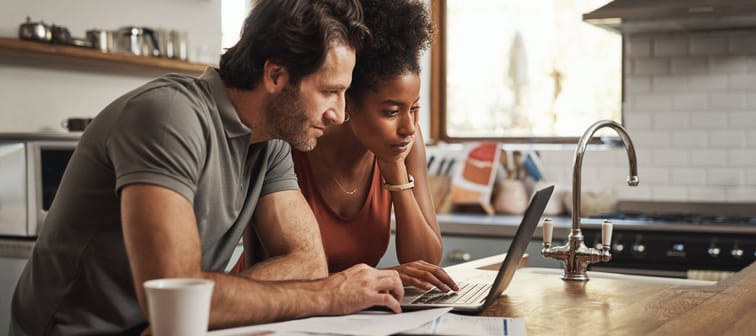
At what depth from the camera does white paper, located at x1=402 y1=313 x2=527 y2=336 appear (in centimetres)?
165

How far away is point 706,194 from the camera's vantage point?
4.58 metres

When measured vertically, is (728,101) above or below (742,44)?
below

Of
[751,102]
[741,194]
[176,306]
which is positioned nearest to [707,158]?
[741,194]

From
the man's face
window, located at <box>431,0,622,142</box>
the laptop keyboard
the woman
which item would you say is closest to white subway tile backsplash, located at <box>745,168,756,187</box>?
window, located at <box>431,0,622,142</box>

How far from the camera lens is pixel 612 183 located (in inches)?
188

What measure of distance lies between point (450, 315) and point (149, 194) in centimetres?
63

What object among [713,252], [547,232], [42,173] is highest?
[42,173]

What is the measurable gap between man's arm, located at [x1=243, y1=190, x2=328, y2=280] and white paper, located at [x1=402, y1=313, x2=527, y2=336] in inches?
15.6

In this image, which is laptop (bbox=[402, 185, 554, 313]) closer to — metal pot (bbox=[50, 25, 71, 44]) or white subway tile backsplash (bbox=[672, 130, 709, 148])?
metal pot (bbox=[50, 25, 71, 44])

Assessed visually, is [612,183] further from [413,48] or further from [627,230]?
[413,48]

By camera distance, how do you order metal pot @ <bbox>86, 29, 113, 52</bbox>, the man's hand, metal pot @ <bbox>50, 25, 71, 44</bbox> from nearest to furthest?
the man's hand, metal pot @ <bbox>50, 25, 71, 44</bbox>, metal pot @ <bbox>86, 29, 113, 52</bbox>

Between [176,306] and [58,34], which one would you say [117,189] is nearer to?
[176,306]

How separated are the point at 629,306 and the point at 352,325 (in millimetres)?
704

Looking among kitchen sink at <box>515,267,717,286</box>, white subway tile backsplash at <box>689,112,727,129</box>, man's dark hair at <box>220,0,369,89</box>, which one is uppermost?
man's dark hair at <box>220,0,369,89</box>
